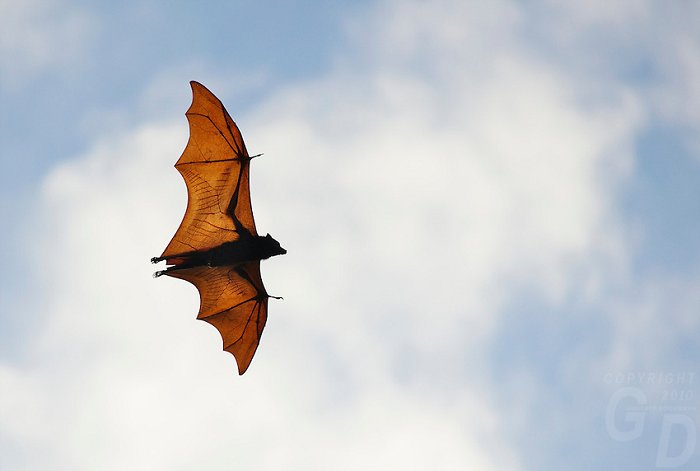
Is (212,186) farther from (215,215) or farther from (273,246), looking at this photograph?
(273,246)

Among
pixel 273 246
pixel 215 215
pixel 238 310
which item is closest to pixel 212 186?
pixel 215 215

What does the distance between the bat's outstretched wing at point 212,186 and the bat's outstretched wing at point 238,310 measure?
1427 mm

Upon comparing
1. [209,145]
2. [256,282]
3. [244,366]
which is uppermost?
[209,145]

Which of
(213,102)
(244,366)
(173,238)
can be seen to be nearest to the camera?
(213,102)

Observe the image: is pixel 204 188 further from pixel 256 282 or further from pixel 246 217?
pixel 256 282

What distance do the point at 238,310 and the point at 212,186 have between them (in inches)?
152

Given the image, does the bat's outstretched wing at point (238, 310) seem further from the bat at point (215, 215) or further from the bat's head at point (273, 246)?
the bat's head at point (273, 246)

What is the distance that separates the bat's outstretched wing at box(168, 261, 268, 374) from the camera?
23812mm

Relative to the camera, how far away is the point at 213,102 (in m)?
21.1

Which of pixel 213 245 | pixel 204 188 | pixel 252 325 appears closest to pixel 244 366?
pixel 252 325

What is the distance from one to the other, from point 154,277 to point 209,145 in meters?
3.67

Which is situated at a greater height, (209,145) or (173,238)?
(209,145)

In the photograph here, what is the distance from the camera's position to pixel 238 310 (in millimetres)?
24281

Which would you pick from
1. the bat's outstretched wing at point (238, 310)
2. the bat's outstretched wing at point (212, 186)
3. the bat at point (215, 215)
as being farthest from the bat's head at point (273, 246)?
the bat's outstretched wing at point (238, 310)
